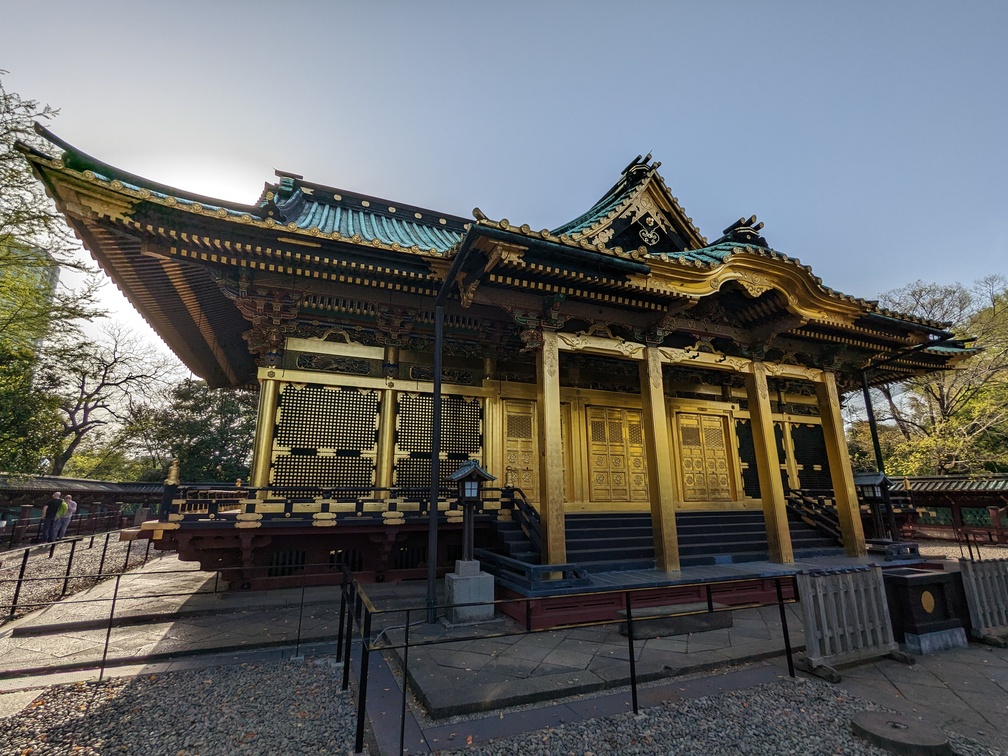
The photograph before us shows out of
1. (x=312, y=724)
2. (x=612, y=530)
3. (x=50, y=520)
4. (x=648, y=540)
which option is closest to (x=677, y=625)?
(x=648, y=540)

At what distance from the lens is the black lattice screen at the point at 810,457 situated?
1313 cm

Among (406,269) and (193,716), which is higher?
(406,269)

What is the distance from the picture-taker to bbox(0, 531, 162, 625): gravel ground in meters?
8.55

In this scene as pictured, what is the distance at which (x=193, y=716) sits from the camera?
158 inches

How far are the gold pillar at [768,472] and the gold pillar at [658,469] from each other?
7.98 feet

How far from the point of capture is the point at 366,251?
784 centimetres

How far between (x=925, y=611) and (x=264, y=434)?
10.5 m

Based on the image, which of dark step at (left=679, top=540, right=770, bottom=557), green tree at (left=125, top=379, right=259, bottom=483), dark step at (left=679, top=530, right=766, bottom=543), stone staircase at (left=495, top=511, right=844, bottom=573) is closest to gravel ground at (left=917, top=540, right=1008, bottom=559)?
stone staircase at (left=495, top=511, right=844, bottom=573)

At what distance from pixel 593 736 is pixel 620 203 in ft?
36.4

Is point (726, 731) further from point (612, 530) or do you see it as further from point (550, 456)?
point (612, 530)

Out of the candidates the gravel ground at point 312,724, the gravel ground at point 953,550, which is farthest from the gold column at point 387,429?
the gravel ground at point 953,550

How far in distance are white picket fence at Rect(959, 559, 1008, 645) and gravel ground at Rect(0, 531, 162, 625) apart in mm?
12559

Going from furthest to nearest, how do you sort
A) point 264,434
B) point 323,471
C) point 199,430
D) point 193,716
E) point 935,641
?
point 199,430
point 323,471
point 264,434
point 935,641
point 193,716

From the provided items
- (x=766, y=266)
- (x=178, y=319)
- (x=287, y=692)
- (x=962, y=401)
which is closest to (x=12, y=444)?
(x=178, y=319)
